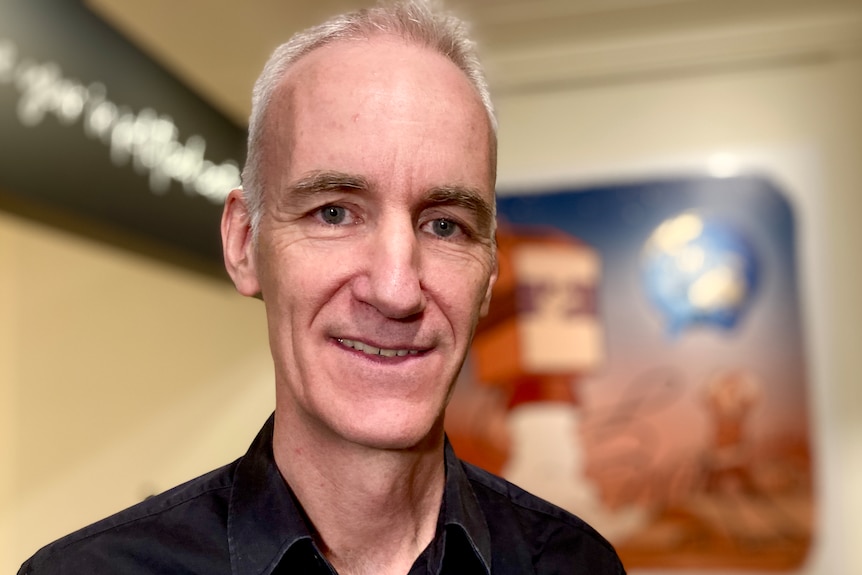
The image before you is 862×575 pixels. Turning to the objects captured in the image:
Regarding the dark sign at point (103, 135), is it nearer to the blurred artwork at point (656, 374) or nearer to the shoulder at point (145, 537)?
the shoulder at point (145, 537)

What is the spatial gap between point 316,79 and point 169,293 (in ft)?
4.44

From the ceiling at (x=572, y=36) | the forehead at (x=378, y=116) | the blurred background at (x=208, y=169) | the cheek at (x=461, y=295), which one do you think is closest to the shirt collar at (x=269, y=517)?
the blurred background at (x=208, y=169)

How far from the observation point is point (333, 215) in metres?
0.84

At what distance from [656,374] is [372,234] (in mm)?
1864

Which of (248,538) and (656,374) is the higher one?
(656,374)

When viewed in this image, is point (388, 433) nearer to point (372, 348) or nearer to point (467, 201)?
point (372, 348)

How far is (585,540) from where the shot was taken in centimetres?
105

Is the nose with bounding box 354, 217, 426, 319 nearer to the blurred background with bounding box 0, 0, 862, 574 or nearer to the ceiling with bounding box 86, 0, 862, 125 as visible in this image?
the blurred background with bounding box 0, 0, 862, 574

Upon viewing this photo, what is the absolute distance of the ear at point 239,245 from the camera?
36.1 inches

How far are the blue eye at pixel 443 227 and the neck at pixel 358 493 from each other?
0.21m

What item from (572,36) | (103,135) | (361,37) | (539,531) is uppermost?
(572,36)

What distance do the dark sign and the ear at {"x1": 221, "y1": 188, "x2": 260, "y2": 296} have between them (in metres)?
0.68

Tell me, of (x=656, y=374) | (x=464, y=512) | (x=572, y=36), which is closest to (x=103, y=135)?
(x=464, y=512)

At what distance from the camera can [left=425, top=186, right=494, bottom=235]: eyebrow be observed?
0.83 metres
